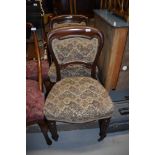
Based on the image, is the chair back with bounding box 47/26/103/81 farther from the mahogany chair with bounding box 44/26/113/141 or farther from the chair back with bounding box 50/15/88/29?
the chair back with bounding box 50/15/88/29

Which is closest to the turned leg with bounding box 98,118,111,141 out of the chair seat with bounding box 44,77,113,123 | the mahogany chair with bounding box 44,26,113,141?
the mahogany chair with bounding box 44,26,113,141

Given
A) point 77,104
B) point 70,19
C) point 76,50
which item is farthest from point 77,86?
point 70,19

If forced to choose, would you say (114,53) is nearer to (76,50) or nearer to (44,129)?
(76,50)

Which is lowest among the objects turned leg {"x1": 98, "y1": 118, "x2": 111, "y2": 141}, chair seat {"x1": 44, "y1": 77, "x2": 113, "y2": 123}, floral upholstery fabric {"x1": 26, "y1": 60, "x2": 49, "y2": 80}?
turned leg {"x1": 98, "y1": 118, "x2": 111, "y2": 141}

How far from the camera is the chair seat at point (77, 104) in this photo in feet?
4.63

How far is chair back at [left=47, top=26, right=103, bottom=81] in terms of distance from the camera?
155 cm

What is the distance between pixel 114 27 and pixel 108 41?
0.17 meters

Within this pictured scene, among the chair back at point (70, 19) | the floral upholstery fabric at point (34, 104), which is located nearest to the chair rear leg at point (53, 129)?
the floral upholstery fabric at point (34, 104)

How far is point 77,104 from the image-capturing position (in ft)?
4.68

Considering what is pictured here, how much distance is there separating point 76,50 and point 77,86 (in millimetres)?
275
